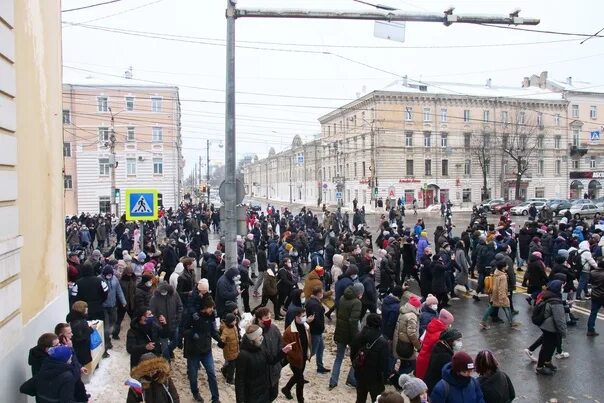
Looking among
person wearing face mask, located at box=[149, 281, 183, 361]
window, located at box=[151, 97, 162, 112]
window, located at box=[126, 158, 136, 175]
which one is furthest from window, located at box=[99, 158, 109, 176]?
person wearing face mask, located at box=[149, 281, 183, 361]

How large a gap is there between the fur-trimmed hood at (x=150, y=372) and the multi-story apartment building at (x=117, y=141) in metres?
46.6

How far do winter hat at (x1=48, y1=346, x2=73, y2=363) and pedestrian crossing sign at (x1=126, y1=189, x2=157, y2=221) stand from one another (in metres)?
7.47

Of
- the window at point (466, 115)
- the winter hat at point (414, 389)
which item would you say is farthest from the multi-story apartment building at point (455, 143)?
the winter hat at point (414, 389)

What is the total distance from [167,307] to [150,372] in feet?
10.1

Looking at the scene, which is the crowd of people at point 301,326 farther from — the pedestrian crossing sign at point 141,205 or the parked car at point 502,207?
the parked car at point 502,207

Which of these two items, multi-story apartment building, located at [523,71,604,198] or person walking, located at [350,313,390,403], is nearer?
person walking, located at [350,313,390,403]

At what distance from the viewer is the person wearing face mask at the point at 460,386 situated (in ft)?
16.6

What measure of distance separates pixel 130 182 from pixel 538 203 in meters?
39.5

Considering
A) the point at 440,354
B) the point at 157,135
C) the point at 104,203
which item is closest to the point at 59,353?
the point at 440,354

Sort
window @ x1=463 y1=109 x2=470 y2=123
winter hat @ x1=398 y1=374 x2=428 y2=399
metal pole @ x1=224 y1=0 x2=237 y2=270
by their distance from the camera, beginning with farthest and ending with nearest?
window @ x1=463 y1=109 x2=470 y2=123 < metal pole @ x1=224 y1=0 x2=237 y2=270 < winter hat @ x1=398 y1=374 x2=428 y2=399

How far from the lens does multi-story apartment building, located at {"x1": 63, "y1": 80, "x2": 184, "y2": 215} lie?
165ft

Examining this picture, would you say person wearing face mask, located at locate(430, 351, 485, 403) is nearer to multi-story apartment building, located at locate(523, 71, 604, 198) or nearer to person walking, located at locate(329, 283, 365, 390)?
person walking, located at locate(329, 283, 365, 390)

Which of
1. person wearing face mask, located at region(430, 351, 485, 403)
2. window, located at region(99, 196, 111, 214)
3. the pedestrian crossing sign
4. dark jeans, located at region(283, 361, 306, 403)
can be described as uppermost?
the pedestrian crossing sign

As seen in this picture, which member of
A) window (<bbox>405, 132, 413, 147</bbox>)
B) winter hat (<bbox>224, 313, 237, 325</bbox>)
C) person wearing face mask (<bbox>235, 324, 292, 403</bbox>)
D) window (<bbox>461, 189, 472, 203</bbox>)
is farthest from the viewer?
window (<bbox>461, 189, 472, 203</bbox>)
